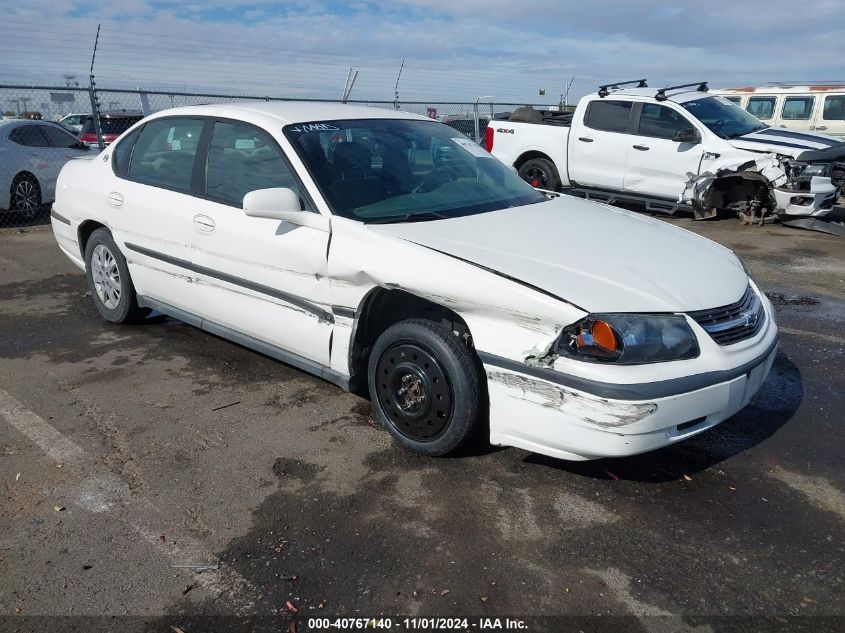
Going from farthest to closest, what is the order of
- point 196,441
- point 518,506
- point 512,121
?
1. point 512,121
2. point 196,441
3. point 518,506

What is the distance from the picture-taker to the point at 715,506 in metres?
3.11

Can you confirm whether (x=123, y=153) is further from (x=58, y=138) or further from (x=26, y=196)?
(x=58, y=138)

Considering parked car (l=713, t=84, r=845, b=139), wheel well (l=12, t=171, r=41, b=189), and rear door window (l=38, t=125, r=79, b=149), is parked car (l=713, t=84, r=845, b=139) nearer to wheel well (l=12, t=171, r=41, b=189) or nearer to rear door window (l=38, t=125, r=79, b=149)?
rear door window (l=38, t=125, r=79, b=149)

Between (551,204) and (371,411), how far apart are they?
164cm

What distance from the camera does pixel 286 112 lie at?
4.30 m

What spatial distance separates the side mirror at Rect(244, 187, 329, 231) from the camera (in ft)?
11.7

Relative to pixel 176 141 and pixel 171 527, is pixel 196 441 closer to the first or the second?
pixel 171 527

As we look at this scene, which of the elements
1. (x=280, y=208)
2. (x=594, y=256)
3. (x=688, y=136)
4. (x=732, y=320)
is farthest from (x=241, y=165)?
(x=688, y=136)

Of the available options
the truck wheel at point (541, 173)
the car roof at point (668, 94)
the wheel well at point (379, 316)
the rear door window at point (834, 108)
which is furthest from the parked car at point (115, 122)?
the rear door window at point (834, 108)

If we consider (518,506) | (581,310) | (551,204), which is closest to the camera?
(581,310)

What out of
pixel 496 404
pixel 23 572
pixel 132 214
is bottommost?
pixel 23 572

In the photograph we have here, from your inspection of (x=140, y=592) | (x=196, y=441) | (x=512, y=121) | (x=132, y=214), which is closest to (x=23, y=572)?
(x=140, y=592)

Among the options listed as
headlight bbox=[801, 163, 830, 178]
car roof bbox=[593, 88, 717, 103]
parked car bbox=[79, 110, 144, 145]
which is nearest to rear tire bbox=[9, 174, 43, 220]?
parked car bbox=[79, 110, 144, 145]

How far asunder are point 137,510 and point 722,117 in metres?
9.51
